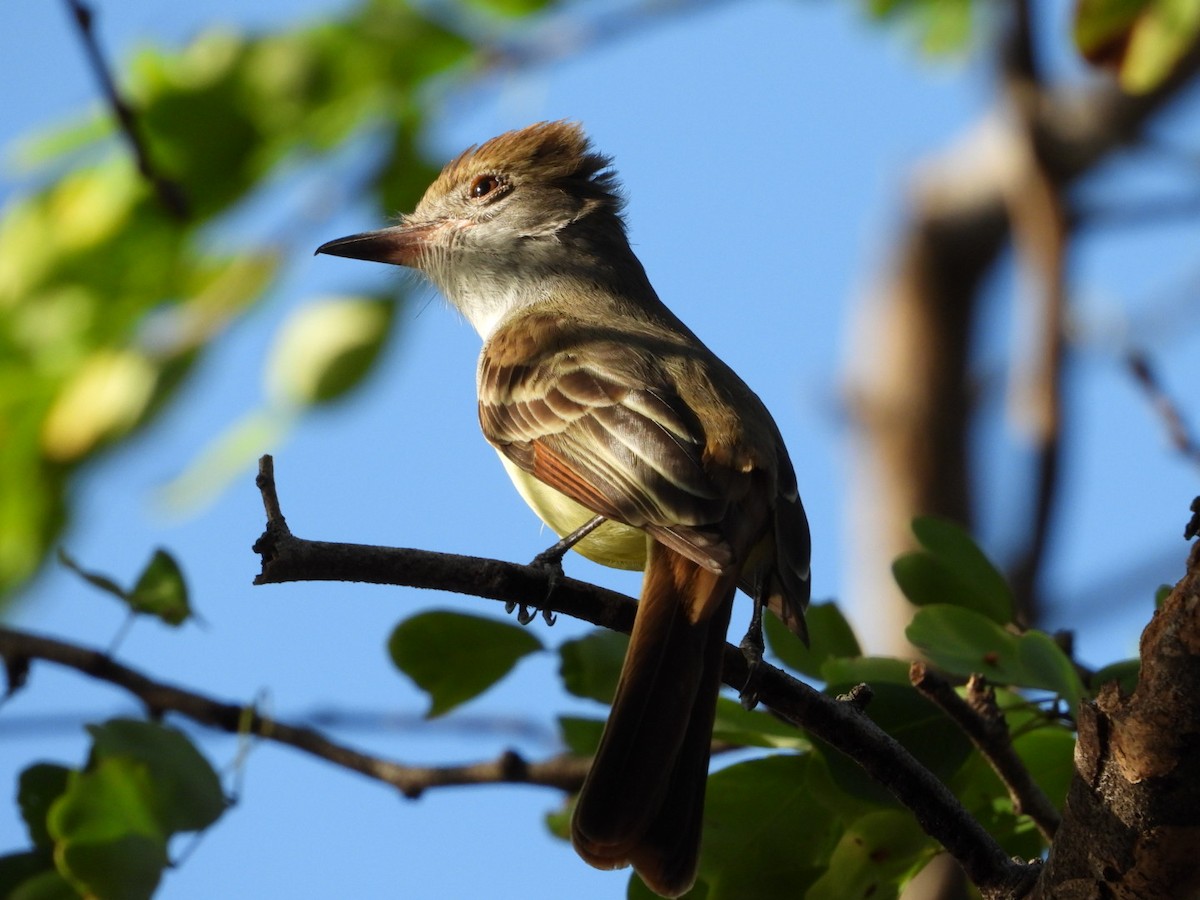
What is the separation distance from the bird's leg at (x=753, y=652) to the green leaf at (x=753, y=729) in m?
0.13

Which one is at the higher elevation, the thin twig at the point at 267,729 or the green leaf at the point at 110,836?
the thin twig at the point at 267,729

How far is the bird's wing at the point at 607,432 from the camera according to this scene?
334 centimetres

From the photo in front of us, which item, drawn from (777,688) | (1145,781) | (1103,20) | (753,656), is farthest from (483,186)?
(1145,781)

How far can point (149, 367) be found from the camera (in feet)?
12.5

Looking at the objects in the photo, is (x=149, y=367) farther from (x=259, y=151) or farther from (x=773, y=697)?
(x=773, y=697)

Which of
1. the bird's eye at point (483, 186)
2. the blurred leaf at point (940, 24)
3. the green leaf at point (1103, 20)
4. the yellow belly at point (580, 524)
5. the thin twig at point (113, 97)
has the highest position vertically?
the blurred leaf at point (940, 24)

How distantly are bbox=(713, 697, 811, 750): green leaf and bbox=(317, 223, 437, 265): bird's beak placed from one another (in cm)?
276

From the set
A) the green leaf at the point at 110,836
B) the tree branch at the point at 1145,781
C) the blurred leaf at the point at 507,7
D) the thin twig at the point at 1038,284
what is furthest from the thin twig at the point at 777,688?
the thin twig at the point at 1038,284

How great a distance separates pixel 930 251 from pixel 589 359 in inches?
202

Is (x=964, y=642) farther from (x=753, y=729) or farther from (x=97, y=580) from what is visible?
(x=97, y=580)

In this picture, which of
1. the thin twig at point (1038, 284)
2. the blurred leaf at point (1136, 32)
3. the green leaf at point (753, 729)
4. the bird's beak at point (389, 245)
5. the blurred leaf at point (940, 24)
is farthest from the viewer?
the blurred leaf at point (940, 24)

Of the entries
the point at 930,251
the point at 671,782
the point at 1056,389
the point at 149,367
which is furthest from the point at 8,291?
the point at 930,251

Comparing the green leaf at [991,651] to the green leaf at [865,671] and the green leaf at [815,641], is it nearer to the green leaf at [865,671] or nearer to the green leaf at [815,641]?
the green leaf at [865,671]

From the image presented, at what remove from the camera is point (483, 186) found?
5801 millimetres
